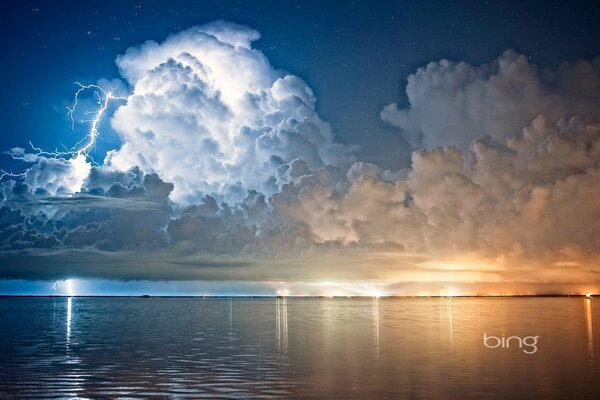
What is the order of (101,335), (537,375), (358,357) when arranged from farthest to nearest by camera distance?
(101,335) → (358,357) → (537,375)

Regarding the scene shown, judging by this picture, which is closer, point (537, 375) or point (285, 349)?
point (537, 375)

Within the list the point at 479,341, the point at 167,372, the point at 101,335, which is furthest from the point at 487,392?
the point at 101,335

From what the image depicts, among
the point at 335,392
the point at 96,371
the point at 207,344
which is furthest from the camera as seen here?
the point at 207,344

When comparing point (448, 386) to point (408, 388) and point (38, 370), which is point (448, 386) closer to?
point (408, 388)

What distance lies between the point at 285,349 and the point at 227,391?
24.1 m

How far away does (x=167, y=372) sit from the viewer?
43938 millimetres

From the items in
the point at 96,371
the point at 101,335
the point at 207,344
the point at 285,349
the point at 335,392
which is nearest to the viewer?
the point at 335,392

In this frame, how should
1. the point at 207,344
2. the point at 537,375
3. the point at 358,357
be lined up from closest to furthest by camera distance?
the point at 537,375
the point at 358,357
the point at 207,344

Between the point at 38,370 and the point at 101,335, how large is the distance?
37.8 m

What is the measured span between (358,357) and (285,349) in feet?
30.9

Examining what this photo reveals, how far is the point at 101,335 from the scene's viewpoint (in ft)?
269

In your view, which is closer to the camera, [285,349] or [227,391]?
[227,391]

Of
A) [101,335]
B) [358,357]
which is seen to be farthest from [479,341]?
[101,335]

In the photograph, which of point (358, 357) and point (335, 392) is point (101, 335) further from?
point (335, 392)
